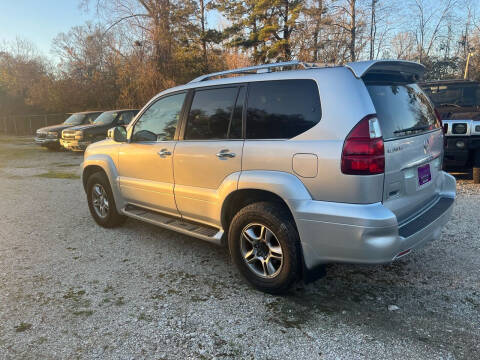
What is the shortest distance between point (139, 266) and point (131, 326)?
3.69 feet

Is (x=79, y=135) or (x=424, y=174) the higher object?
(x=79, y=135)

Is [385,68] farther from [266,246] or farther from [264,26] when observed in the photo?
[264,26]

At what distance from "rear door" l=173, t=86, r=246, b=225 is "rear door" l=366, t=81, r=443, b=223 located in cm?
120

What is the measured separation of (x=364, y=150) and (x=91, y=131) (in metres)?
13.1

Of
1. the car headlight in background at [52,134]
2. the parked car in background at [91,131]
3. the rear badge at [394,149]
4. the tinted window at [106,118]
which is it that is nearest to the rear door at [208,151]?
the rear badge at [394,149]

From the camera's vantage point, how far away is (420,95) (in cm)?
333

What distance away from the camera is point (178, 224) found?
3848mm

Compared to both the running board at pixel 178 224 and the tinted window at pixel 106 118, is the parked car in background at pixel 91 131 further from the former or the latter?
the running board at pixel 178 224

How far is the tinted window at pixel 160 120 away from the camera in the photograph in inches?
154

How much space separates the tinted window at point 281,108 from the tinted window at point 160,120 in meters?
1.06

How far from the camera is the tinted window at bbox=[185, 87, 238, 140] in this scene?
336 centimetres

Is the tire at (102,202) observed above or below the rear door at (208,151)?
below

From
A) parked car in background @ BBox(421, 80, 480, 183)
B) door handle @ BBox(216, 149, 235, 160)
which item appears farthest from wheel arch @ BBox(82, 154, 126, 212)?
parked car in background @ BBox(421, 80, 480, 183)

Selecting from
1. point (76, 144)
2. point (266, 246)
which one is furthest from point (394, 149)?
point (76, 144)
